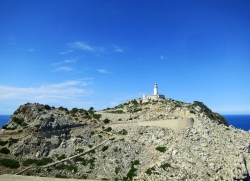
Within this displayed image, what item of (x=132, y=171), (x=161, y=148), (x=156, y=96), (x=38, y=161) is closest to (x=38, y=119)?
(x=38, y=161)

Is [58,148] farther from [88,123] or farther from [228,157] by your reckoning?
[228,157]

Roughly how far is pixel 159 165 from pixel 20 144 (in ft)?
59.5

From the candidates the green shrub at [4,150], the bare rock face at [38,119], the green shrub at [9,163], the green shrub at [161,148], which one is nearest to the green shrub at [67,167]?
the green shrub at [9,163]

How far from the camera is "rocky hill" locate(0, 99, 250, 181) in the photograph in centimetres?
2703

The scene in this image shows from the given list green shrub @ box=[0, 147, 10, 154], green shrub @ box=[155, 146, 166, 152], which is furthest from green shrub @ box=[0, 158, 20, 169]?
green shrub @ box=[155, 146, 166, 152]

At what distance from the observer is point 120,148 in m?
33.1

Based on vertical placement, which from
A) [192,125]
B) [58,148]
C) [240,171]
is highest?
[192,125]

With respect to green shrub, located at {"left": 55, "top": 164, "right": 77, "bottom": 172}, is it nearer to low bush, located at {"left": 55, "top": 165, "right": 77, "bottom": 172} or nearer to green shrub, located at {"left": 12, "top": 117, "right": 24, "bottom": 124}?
low bush, located at {"left": 55, "top": 165, "right": 77, "bottom": 172}

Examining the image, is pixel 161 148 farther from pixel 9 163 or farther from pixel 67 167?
pixel 9 163

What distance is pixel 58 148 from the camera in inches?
1224

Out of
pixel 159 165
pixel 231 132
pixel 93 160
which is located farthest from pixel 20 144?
pixel 231 132

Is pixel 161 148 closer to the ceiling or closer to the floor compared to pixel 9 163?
closer to the ceiling

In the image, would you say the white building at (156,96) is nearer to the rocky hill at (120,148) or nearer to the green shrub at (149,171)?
the rocky hill at (120,148)

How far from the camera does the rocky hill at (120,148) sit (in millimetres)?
27031
